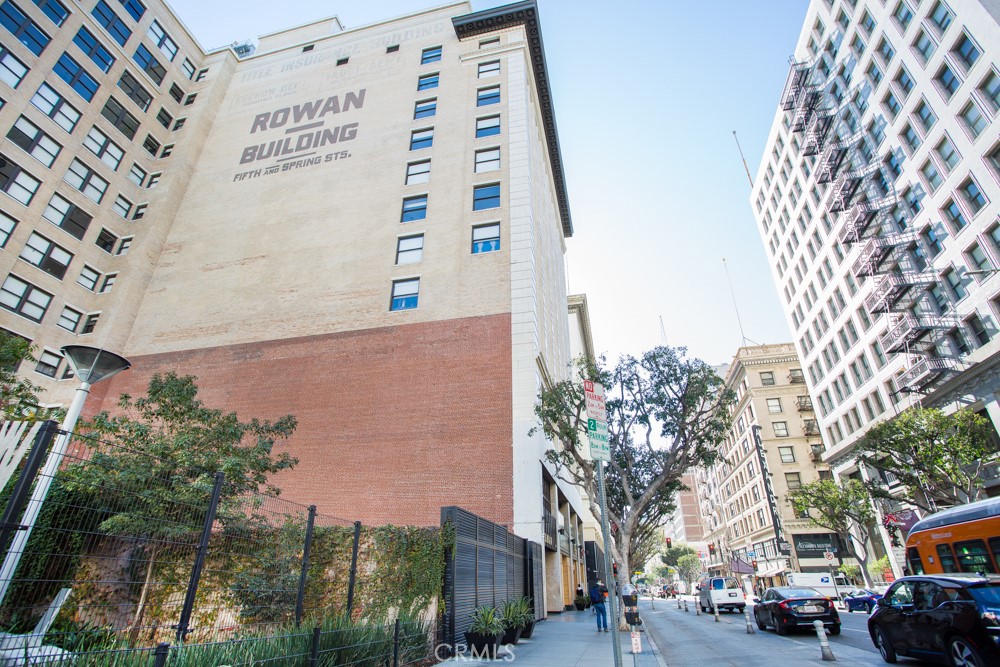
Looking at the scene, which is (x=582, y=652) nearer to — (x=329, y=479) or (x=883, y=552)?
(x=329, y=479)

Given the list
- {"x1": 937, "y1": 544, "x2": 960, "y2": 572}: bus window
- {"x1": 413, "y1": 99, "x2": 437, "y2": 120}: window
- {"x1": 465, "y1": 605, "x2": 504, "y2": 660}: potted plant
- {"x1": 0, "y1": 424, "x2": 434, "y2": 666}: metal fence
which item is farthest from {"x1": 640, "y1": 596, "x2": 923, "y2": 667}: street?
{"x1": 413, "y1": 99, "x2": 437, "y2": 120}: window

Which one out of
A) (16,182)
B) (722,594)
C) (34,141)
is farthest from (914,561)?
(34,141)

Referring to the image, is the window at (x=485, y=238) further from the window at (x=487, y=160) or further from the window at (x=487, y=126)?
the window at (x=487, y=126)

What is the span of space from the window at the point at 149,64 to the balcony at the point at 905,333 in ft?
196

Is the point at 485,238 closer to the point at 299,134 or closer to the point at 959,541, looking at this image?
the point at 299,134

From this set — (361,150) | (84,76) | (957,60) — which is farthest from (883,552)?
(84,76)

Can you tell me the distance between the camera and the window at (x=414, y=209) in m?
32.9

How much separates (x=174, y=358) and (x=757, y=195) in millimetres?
63701

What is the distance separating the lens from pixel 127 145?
3812cm

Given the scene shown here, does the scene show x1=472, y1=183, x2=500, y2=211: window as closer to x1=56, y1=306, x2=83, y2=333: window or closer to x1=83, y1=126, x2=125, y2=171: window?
x1=56, y1=306, x2=83, y2=333: window

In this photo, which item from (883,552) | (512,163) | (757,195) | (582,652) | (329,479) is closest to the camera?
(582,652)

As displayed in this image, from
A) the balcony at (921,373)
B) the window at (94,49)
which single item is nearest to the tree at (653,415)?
the balcony at (921,373)

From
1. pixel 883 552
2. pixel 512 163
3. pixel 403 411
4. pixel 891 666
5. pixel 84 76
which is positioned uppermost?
pixel 84 76

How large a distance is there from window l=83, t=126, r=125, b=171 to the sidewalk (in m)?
41.1
